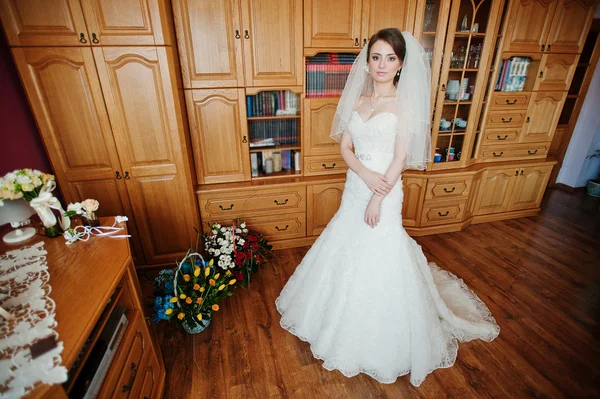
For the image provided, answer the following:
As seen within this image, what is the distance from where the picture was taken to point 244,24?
82.0 inches

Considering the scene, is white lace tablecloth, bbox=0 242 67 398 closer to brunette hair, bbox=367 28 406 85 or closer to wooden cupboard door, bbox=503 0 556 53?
brunette hair, bbox=367 28 406 85

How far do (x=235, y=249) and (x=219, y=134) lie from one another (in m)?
0.94

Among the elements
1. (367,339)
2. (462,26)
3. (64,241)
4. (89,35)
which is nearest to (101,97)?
(89,35)

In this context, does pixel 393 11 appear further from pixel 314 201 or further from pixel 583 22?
pixel 583 22

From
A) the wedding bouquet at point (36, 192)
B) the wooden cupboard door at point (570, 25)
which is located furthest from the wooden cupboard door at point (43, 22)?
the wooden cupboard door at point (570, 25)

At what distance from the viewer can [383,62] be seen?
148 centimetres

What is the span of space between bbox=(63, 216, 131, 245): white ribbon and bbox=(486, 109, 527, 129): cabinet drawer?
3.25 meters

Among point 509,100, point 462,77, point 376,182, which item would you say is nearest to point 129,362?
point 376,182

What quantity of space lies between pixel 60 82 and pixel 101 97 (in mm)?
231

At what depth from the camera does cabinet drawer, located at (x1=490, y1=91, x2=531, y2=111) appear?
9.12 feet

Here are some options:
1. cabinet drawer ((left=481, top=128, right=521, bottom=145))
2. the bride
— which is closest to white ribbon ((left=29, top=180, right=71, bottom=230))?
the bride

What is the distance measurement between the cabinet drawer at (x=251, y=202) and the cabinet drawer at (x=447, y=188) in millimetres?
1266

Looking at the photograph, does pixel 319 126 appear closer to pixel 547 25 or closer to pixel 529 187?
pixel 547 25

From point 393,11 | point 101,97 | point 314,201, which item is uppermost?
point 393,11
